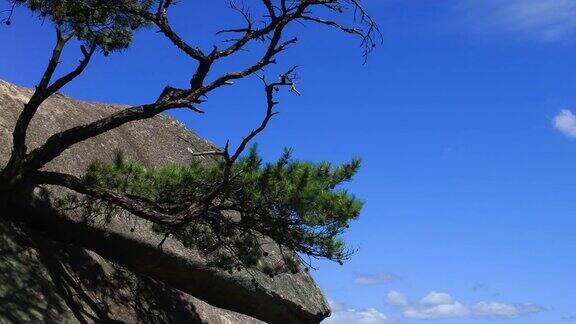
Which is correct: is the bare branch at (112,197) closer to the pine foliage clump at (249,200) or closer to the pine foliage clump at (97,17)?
the pine foliage clump at (249,200)

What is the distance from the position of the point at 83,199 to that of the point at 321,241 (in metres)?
3.81

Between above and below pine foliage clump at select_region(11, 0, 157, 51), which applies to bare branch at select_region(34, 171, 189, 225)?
below

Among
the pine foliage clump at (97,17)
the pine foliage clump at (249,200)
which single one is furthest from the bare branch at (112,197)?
the pine foliage clump at (97,17)

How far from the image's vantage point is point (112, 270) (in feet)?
42.9

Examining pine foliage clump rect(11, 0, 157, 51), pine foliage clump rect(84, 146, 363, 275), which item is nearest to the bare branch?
pine foliage clump rect(84, 146, 363, 275)

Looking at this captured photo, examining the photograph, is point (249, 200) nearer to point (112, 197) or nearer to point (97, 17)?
point (112, 197)

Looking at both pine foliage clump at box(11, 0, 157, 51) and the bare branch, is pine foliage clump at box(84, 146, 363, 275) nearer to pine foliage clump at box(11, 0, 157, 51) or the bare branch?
the bare branch

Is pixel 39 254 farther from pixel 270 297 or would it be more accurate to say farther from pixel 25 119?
pixel 270 297

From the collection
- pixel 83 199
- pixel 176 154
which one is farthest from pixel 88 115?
pixel 83 199

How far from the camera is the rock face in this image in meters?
10.9

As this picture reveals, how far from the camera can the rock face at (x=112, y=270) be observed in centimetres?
1092

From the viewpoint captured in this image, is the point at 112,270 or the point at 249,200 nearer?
the point at 249,200

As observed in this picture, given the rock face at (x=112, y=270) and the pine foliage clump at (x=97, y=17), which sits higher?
the pine foliage clump at (x=97, y=17)

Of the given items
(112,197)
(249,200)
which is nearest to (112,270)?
(112,197)
